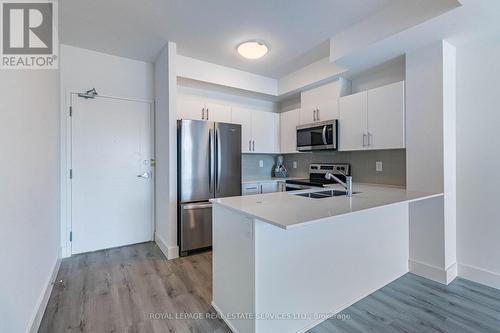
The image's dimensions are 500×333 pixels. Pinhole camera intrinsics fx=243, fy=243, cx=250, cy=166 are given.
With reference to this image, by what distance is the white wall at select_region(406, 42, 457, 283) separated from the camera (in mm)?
2342

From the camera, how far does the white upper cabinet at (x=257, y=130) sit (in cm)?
400

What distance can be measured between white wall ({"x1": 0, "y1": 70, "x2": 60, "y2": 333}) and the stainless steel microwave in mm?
3093

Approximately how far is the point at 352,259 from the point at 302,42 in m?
2.45

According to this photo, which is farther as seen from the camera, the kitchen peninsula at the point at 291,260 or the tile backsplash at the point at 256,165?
the tile backsplash at the point at 256,165

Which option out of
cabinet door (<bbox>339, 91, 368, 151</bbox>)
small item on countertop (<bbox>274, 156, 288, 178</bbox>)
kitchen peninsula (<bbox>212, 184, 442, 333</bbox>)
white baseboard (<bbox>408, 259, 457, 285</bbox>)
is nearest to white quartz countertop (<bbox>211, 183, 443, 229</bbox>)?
kitchen peninsula (<bbox>212, 184, 442, 333</bbox>)

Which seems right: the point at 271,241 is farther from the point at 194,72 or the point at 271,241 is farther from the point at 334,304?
the point at 194,72

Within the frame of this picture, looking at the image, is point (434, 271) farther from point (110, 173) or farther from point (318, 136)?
point (110, 173)

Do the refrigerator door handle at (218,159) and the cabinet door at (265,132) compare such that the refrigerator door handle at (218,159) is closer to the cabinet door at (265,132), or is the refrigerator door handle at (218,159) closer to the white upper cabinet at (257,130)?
the white upper cabinet at (257,130)

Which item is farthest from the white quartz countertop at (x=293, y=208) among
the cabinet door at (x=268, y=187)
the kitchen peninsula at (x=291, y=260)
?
the cabinet door at (x=268, y=187)

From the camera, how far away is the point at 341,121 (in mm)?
3285

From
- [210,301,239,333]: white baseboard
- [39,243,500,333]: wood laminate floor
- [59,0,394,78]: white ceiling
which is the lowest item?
[39,243,500,333]: wood laminate floor

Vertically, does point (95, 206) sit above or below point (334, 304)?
above

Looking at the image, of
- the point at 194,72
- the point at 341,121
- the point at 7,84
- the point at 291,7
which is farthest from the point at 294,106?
the point at 7,84

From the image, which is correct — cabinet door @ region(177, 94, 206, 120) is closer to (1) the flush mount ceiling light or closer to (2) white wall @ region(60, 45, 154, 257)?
(2) white wall @ region(60, 45, 154, 257)
